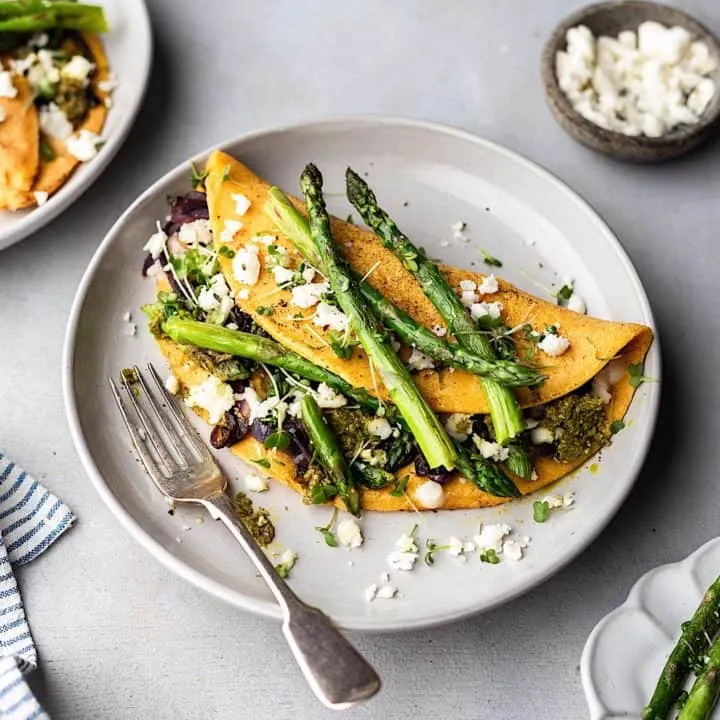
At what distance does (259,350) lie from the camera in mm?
3561

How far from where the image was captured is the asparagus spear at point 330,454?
3.43 m

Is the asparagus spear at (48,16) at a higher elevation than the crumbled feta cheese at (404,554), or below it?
higher

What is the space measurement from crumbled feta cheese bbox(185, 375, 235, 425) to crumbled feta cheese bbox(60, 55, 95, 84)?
1388 mm


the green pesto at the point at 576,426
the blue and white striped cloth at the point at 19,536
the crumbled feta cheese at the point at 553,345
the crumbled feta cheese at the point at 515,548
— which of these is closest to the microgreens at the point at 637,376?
the green pesto at the point at 576,426

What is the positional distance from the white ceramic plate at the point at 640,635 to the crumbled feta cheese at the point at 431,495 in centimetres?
63

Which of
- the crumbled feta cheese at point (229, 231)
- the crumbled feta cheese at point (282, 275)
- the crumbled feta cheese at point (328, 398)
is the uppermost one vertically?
the crumbled feta cheese at point (229, 231)

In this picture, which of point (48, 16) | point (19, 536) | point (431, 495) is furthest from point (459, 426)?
point (48, 16)

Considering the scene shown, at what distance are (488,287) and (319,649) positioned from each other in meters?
1.37

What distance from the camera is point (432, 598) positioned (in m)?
3.35

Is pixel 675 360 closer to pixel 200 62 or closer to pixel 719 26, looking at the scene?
pixel 719 26

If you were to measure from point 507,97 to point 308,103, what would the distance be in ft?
2.72

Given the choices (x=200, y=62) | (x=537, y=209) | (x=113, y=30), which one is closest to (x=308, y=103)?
(x=200, y=62)

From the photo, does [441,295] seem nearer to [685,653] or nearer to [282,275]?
[282,275]

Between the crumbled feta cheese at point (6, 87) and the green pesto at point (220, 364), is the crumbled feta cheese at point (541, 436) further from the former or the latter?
the crumbled feta cheese at point (6, 87)
